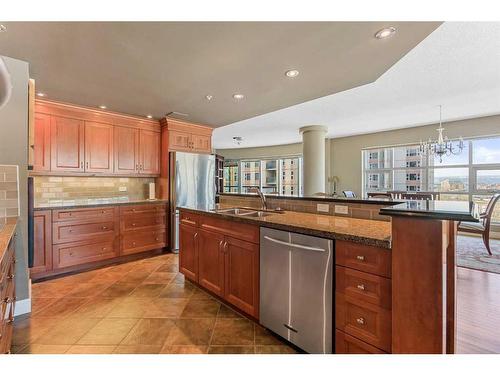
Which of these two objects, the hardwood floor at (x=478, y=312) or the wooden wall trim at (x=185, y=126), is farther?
the wooden wall trim at (x=185, y=126)

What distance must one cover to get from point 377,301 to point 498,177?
5.91m

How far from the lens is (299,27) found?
68.5 inches

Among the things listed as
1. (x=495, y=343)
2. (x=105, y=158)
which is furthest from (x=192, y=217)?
(x=495, y=343)

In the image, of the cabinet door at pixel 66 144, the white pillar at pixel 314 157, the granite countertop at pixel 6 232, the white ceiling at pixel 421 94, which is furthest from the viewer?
the white pillar at pixel 314 157

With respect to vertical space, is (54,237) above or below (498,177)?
below

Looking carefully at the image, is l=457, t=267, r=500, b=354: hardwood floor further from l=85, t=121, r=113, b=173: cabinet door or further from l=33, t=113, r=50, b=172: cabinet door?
l=33, t=113, r=50, b=172: cabinet door

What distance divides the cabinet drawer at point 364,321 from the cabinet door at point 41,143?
3.81m

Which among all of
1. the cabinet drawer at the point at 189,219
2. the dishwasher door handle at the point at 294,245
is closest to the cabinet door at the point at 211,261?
the cabinet drawer at the point at 189,219

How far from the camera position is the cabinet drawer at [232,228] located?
1.93 meters

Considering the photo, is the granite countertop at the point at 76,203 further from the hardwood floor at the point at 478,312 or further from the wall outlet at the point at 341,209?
the hardwood floor at the point at 478,312

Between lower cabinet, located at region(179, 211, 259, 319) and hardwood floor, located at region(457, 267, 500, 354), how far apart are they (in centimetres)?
152

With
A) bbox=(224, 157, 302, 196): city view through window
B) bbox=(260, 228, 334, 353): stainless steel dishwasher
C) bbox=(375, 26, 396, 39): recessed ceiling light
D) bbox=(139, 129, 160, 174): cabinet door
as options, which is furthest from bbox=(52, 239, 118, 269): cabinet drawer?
bbox=(224, 157, 302, 196): city view through window

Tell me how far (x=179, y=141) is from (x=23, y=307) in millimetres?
2957
